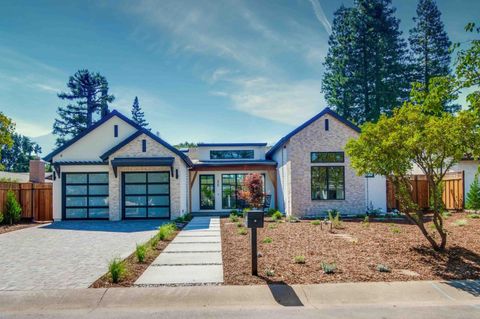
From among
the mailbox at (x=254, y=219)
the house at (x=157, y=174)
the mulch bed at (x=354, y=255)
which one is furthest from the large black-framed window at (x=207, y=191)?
the mailbox at (x=254, y=219)

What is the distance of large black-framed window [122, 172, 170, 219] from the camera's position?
18547 mm

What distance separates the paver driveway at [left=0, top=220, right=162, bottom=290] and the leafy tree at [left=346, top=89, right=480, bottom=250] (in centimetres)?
680

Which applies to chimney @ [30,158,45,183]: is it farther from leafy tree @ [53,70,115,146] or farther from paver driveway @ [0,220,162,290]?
leafy tree @ [53,70,115,146]

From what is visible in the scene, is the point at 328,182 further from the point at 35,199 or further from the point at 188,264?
the point at 35,199

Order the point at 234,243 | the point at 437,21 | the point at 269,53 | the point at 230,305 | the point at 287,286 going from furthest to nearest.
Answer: the point at 437,21 < the point at 269,53 < the point at 234,243 < the point at 287,286 < the point at 230,305

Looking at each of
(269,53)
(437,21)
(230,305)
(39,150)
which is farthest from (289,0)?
(39,150)

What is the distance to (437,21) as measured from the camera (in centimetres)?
3291

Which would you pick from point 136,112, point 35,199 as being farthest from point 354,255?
point 136,112

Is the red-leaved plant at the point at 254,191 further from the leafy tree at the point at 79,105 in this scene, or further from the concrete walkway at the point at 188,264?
the leafy tree at the point at 79,105

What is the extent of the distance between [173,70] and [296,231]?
32.5ft

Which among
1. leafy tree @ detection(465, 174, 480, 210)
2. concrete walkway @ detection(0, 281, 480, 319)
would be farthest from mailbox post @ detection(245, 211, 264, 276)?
leafy tree @ detection(465, 174, 480, 210)

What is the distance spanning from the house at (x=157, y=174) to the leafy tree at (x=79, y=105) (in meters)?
27.9

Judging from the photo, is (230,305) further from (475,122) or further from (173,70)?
(173,70)

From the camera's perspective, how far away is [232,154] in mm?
24234
